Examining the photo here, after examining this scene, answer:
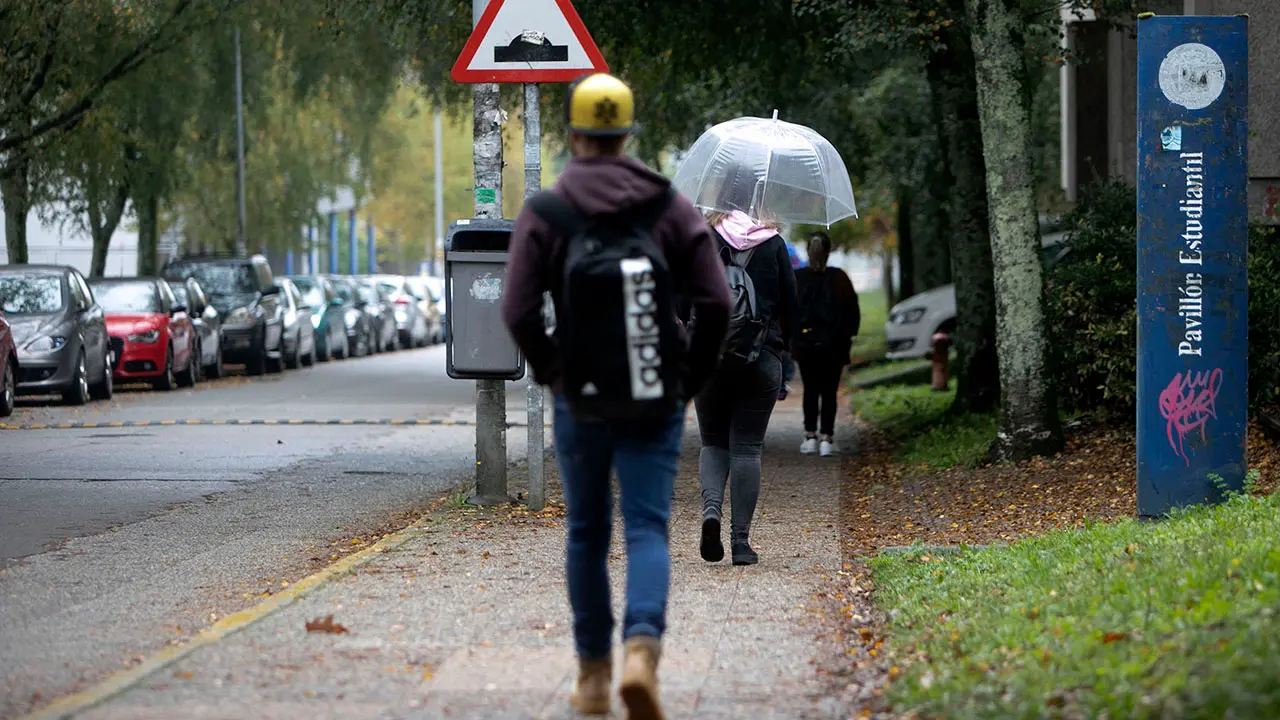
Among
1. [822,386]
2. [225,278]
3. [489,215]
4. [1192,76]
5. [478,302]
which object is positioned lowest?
[822,386]

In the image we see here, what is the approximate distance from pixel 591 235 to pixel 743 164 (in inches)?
Result: 177

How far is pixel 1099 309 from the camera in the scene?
1305 cm

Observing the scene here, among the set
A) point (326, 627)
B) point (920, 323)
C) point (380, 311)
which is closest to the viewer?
point (326, 627)

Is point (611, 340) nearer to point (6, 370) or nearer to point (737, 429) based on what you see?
point (737, 429)

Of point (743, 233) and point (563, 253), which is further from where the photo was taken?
point (743, 233)

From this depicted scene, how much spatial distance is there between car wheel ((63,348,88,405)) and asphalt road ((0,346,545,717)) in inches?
8.7

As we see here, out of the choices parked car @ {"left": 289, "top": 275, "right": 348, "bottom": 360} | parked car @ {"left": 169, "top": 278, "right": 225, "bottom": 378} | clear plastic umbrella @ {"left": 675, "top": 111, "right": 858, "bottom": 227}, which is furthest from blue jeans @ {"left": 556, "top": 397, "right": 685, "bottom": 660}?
parked car @ {"left": 289, "top": 275, "right": 348, "bottom": 360}

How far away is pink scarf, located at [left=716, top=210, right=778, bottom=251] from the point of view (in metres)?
8.48

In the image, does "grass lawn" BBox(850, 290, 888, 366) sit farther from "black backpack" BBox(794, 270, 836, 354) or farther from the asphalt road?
"black backpack" BBox(794, 270, 836, 354)

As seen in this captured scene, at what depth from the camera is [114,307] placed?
24.5m

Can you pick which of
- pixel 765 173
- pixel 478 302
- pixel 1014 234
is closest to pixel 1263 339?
pixel 1014 234

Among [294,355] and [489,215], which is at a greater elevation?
[489,215]

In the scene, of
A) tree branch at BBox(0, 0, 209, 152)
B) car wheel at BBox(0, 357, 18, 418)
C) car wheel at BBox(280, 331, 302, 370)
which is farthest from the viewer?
car wheel at BBox(280, 331, 302, 370)

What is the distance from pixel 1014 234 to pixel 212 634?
7.52m
